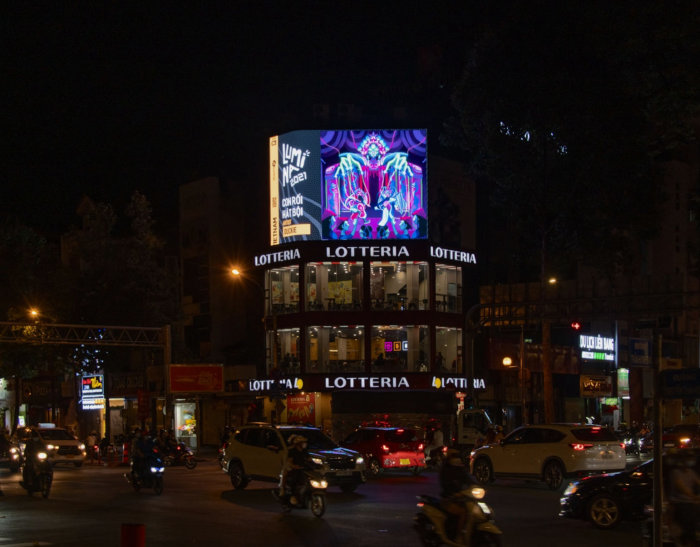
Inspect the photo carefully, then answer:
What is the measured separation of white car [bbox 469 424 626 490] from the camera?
25516 millimetres

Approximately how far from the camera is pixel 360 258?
52.6 m

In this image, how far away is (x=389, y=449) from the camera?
1216 inches

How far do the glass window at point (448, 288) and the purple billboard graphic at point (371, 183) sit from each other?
2754 mm

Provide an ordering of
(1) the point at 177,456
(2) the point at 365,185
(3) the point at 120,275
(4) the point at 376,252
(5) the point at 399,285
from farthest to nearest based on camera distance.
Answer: (3) the point at 120,275 → (5) the point at 399,285 → (2) the point at 365,185 → (4) the point at 376,252 → (1) the point at 177,456

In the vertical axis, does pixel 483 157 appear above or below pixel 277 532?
above

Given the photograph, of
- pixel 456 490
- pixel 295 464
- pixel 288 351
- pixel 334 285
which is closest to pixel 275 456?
pixel 295 464

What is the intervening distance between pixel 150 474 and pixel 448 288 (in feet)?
105

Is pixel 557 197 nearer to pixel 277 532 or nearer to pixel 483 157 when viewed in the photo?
pixel 483 157

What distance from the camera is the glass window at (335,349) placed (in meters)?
53.0

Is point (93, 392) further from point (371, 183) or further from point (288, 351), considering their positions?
point (371, 183)

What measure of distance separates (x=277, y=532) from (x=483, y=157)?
31.3 metres

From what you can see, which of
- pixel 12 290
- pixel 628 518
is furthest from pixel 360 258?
pixel 628 518

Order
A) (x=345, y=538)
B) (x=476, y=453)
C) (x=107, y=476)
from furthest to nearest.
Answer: (x=107, y=476) < (x=476, y=453) < (x=345, y=538)

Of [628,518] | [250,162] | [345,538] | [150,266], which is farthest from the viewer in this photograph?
[250,162]
